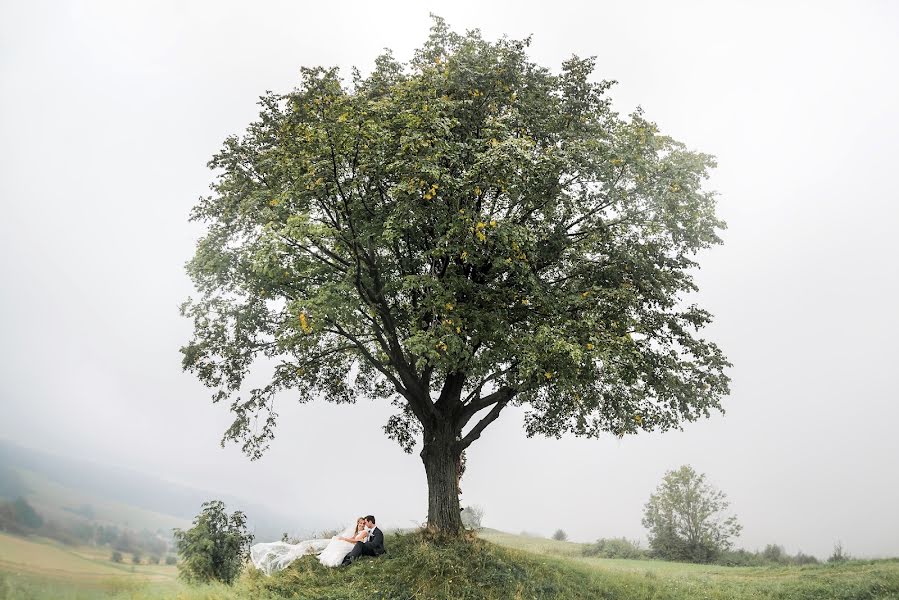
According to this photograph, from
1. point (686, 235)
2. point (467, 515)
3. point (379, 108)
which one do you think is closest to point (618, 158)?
point (686, 235)

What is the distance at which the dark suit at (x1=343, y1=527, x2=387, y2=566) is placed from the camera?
12.9 metres

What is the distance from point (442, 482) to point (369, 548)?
277cm

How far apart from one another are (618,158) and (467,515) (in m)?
35.6

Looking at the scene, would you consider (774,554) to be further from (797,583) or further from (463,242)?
(463,242)

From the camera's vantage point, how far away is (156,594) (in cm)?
Answer: 655

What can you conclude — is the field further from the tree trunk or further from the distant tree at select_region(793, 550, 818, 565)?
the distant tree at select_region(793, 550, 818, 565)

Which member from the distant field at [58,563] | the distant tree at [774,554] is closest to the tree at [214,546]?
the distant field at [58,563]

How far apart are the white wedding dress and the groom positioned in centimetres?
13

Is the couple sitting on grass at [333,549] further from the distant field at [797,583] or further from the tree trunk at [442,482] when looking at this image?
the distant field at [797,583]

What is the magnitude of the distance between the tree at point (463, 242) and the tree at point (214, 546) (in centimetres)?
426

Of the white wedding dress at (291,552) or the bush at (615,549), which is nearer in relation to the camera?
the white wedding dress at (291,552)

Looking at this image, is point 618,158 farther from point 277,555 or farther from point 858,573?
point 858,573

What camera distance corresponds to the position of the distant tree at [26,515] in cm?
343

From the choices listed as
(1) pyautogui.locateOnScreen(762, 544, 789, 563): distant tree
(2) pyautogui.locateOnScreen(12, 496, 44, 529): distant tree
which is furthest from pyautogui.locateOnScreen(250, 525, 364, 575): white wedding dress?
(1) pyautogui.locateOnScreen(762, 544, 789, 563): distant tree
